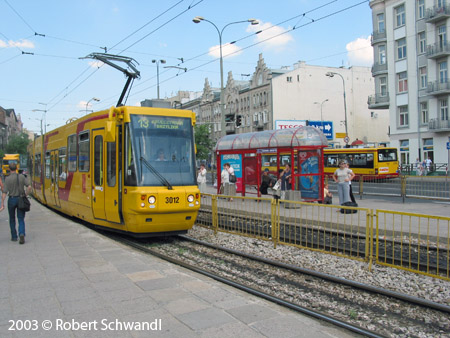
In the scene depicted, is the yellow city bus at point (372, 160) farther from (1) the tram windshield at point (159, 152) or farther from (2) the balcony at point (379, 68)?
(1) the tram windshield at point (159, 152)

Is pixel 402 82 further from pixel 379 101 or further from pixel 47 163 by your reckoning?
pixel 47 163

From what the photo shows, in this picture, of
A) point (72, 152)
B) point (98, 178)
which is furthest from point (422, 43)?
point (98, 178)

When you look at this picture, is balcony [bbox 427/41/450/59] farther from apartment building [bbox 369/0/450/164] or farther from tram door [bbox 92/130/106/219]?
tram door [bbox 92/130/106/219]

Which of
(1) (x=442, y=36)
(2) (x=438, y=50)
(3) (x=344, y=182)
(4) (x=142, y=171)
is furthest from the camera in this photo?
(1) (x=442, y=36)

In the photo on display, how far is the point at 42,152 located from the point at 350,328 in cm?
1639

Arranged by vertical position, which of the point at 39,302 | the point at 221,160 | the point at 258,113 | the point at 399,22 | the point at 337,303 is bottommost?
the point at 337,303

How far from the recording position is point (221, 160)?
20500 mm

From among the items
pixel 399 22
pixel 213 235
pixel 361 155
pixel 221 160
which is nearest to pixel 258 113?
pixel 399 22

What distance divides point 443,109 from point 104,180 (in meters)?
37.8

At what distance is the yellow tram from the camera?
8969mm

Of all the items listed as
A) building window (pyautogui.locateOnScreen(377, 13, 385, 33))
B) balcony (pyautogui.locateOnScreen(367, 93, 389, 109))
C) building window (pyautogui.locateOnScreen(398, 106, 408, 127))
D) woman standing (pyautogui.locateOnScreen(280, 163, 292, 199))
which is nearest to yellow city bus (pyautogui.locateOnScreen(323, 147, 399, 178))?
building window (pyautogui.locateOnScreen(398, 106, 408, 127))

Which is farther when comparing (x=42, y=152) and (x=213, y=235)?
(x=42, y=152)

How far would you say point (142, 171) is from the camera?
8.95 meters

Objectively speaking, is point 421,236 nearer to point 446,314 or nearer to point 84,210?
point 446,314
